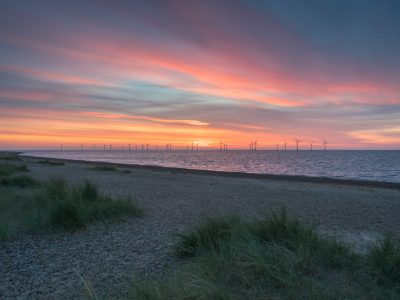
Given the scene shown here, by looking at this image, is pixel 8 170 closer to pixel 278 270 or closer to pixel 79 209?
pixel 79 209

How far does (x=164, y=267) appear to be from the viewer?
21.0 feet

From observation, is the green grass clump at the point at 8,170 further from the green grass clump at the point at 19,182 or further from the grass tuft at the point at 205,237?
the grass tuft at the point at 205,237

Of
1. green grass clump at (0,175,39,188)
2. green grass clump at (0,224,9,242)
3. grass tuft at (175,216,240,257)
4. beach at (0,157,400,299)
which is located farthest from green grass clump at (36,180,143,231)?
green grass clump at (0,175,39,188)

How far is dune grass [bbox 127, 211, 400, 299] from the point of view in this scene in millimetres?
4664

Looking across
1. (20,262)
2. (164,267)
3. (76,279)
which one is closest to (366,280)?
(164,267)

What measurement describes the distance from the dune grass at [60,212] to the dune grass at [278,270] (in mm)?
3997

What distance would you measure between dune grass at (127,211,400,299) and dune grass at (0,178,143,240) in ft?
13.1

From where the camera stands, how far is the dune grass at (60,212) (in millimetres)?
9445

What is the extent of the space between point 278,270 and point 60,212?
6.56 m

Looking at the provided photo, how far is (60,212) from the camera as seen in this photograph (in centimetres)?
973

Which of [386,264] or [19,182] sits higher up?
[386,264]

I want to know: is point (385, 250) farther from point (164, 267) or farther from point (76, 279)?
point (76, 279)

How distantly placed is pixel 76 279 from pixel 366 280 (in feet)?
14.5

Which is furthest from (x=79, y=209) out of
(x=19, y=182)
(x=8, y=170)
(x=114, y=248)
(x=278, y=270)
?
(x=8, y=170)
